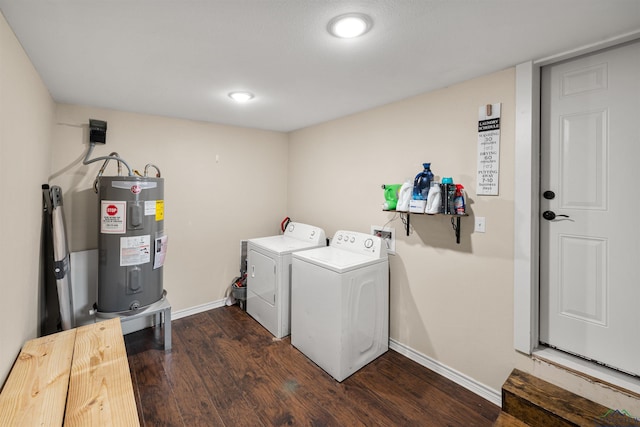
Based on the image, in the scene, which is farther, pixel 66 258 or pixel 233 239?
pixel 233 239

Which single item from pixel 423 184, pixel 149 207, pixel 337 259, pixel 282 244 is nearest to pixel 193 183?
pixel 149 207

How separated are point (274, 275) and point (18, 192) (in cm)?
185

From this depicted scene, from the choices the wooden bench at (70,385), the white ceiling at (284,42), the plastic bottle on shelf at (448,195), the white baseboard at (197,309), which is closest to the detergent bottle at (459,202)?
the plastic bottle on shelf at (448,195)

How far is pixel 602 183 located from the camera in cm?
160

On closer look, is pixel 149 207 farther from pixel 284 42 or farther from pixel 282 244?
pixel 284 42

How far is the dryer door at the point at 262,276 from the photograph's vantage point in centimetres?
282

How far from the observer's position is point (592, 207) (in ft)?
5.36

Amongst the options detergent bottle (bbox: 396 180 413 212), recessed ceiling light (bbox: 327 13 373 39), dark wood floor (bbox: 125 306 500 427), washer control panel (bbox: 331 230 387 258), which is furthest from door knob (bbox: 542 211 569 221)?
recessed ceiling light (bbox: 327 13 373 39)

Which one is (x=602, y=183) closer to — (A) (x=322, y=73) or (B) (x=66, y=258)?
(A) (x=322, y=73)

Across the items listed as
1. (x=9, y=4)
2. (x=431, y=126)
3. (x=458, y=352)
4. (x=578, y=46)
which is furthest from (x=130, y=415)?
(x=578, y=46)

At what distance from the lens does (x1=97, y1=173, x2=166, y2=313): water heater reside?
7.50ft

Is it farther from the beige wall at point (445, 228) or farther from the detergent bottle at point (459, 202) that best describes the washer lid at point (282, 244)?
the detergent bottle at point (459, 202)

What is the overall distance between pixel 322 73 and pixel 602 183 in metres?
1.75

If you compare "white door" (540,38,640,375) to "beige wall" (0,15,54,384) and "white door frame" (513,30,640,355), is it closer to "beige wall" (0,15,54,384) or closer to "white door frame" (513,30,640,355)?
"white door frame" (513,30,640,355)
